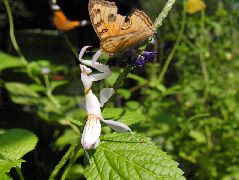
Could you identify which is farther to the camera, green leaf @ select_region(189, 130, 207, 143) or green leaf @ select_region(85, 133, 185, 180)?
green leaf @ select_region(189, 130, 207, 143)

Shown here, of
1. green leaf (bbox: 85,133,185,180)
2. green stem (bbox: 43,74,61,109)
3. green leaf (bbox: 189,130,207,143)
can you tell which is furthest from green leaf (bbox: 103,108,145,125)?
green stem (bbox: 43,74,61,109)

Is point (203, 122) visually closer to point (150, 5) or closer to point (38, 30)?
point (38, 30)

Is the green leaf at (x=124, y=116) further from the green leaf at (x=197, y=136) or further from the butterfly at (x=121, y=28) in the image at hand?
the green leaf at (x=197, y=136)

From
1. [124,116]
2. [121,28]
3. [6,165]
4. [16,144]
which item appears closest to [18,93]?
[16,144]

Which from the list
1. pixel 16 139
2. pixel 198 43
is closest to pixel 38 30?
pixel 198 43

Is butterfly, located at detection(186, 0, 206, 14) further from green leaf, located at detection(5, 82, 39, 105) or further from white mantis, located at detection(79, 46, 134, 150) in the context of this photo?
white mantis, located at detection(79, 46, 134, 150)

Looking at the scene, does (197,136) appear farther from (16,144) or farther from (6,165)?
(6,165)

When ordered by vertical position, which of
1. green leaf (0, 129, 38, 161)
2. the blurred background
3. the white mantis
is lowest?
the blurred background
